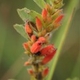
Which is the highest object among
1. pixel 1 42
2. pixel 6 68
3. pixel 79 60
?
pixel 1 42

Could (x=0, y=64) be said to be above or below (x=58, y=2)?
below

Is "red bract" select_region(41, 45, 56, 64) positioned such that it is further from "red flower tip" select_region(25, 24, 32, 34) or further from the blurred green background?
the blurred green background

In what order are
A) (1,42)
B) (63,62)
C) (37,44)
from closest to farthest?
(37,44) → (1,42) → (63,62)

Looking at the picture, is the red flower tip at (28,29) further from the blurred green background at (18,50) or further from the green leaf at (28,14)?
the blurred green background at (18,50)

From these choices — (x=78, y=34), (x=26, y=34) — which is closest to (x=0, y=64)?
(x=78, y=34)

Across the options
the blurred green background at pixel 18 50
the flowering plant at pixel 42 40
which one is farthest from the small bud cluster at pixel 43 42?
the blurred green background at pixel 18 50

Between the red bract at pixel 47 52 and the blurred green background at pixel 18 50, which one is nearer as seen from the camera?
the red bract at pixel 47 52

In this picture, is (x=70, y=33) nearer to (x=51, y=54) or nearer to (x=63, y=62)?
(x=63, y=62)
